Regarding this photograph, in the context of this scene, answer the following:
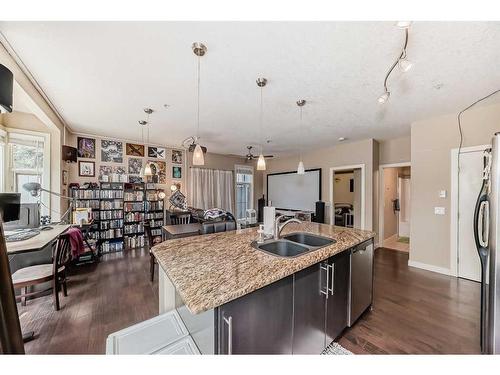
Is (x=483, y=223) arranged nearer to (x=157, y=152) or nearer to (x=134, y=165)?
(x=157, y=152)

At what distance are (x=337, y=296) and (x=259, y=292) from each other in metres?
0.96

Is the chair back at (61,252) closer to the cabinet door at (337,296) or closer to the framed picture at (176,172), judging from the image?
the cabinet door at (337,296)

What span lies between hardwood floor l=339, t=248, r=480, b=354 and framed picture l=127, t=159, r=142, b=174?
210 inches

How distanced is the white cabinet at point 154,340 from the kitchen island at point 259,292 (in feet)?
0.17

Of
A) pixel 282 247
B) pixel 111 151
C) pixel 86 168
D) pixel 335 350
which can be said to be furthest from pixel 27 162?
pixel 335 350

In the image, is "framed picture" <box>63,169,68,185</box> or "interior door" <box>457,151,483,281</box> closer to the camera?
"interior door" <box>457,151,483,281</box>

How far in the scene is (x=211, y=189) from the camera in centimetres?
618

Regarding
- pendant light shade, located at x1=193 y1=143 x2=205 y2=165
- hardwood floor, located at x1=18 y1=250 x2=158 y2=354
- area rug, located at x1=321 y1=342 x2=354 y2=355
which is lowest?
hardwood floor, located at x1=18 y1=250 x2=158 y2=354

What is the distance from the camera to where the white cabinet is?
1.07 meters

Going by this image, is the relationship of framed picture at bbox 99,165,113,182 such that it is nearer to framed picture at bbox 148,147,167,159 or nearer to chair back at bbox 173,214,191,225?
framed picture at bbox 148,147,167,159

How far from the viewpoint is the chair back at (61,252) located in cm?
224

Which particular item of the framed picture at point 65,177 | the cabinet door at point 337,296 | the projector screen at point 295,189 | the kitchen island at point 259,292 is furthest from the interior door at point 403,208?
the framed picture at point 65,177

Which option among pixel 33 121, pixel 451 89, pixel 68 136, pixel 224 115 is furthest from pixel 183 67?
pixel 68 136

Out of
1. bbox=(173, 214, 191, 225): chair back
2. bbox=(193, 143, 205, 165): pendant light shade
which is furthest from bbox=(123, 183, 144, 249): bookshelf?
bbox=(193, 143, 205, 165): pendant light shade
